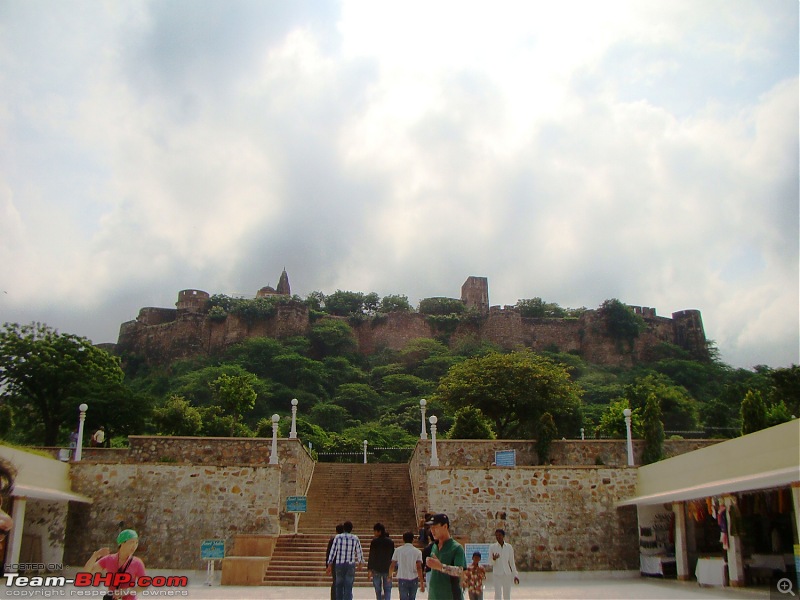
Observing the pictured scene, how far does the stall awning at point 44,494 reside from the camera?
11.9 metres

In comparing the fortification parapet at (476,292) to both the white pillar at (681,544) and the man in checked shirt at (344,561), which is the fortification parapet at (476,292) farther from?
the man in checked shirt at (344,561)

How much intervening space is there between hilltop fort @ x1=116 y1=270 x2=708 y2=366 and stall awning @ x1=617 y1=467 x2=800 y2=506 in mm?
34867

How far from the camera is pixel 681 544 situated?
42.2 ft

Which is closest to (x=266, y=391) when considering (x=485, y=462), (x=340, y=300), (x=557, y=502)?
(x=340, y=300)

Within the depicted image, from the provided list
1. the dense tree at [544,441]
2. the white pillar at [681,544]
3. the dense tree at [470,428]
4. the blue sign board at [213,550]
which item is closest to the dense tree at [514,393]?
the dense tree at [470,428]

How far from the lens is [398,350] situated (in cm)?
4766

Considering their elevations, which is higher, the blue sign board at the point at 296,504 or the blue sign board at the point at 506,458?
the blue sign board at the point at 506,458

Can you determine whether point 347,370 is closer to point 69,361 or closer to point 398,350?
point 398,350

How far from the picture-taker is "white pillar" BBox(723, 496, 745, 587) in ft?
35.9

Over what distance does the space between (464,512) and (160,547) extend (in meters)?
6.19

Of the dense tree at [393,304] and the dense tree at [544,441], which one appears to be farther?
the dense tree at [393,304]

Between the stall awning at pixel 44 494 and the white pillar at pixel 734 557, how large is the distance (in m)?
11.4

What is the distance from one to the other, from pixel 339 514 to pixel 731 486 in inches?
332

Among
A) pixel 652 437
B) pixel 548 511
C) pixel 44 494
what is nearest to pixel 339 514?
pixel 548 511
